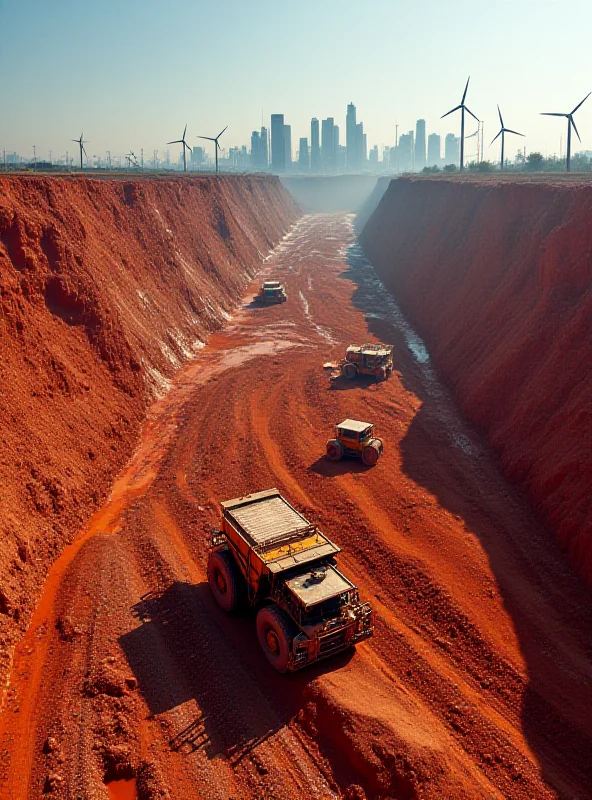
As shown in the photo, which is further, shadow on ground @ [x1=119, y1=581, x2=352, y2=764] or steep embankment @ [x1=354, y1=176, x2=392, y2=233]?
steep embankment @ [x1=354, y1=176, x2=392, y2=233]

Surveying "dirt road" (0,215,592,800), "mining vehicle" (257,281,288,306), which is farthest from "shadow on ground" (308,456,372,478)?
"mining vehicle" (257,281,288,306)

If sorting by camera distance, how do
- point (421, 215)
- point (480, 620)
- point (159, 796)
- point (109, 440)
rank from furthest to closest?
point (421, 215), point (109, 440), point (480, 620), point (159, 796)

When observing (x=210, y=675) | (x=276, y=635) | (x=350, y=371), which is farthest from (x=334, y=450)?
(x=210, y=675)

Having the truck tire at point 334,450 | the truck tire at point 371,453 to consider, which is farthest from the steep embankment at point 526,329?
the truck tire at point 334,450

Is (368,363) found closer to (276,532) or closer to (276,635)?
(276,532)

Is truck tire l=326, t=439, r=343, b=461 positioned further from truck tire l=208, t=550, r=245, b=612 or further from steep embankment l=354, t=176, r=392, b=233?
steep embankment l=354, t=176, r=392, b=233

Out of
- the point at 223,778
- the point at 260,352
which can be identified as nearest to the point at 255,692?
the point at 223,778

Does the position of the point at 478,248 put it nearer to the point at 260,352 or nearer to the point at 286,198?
the point at 260,352
